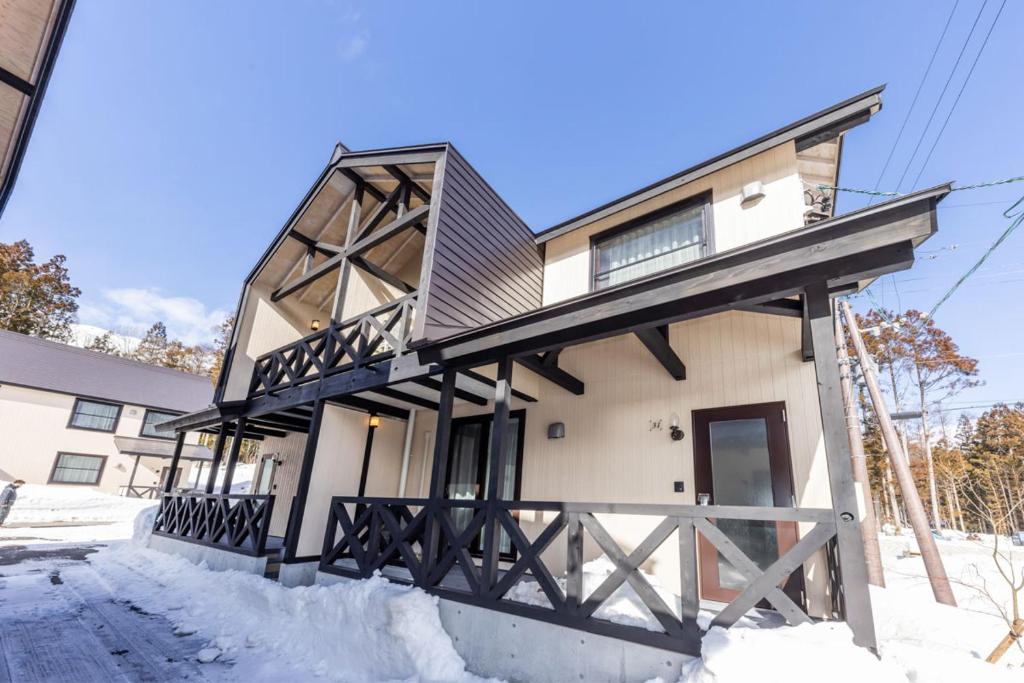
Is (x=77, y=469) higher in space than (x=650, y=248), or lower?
lower

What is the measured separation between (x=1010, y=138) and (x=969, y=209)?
141 centimetres

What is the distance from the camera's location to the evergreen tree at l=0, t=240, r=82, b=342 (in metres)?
23.9

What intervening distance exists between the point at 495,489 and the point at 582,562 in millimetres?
990

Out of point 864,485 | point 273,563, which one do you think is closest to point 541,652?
point 273,563

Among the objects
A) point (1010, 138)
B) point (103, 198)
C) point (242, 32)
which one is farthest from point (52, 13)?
point (103, 198)

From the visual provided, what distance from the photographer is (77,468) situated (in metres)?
18.3

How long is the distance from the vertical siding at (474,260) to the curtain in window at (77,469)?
21734 mm

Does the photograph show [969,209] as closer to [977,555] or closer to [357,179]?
[357,179]

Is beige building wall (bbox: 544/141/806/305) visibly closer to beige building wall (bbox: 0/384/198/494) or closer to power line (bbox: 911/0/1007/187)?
power line (bbox: 911/0/1007/187)

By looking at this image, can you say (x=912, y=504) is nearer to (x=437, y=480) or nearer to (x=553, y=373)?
(x=553, y=373)

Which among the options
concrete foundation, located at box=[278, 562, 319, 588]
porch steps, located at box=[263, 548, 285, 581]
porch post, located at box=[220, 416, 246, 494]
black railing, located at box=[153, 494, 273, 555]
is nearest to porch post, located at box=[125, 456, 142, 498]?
black railing, located at box=[153, 494, 273, 555]

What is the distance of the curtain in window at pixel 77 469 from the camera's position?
17859 millimetres

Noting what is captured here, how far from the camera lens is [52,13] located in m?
2.72

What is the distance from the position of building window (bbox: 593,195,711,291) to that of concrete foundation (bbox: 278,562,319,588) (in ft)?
17.6
